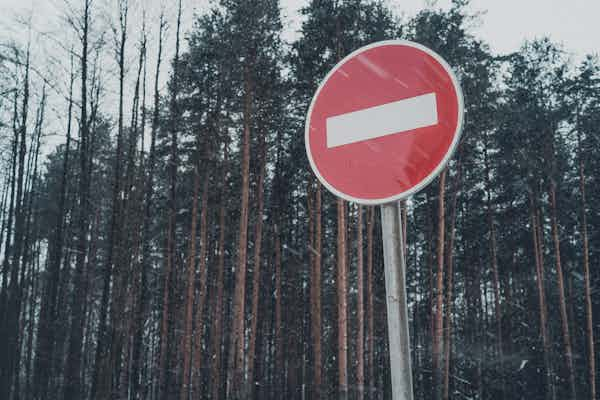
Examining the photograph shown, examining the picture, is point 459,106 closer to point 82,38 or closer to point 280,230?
point 82,38

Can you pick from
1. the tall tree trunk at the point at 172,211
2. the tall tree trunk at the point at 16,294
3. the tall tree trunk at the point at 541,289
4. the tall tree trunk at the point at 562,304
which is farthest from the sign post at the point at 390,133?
the tall tree trunk at the point at 541,289

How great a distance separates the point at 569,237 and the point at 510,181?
517 cm

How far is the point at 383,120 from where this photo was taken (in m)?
1.60

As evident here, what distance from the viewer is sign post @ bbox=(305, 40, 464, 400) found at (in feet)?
4.56

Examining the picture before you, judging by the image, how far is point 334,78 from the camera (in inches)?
70.0

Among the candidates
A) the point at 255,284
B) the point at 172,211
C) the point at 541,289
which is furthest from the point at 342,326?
the point at 541,289

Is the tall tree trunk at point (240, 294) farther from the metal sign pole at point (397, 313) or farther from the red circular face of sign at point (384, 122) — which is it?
the metal sign pole at point (397, 313)

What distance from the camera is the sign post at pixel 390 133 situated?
54.7 inches

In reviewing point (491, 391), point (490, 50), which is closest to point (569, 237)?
point (491, 391)

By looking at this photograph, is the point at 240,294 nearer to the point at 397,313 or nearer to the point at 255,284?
the point at 255,284

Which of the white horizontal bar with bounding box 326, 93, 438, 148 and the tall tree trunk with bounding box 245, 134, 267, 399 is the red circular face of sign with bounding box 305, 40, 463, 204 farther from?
the tall tree trunk with bounding box 245, 134, 267, 399

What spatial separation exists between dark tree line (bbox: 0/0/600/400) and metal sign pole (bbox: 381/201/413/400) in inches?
460

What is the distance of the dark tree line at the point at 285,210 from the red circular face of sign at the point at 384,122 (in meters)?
11.6

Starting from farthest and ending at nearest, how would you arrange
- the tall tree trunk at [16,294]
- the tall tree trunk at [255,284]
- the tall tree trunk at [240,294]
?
the tall tree trunk at [16,294]
the tall tree trunk at [255,284]
the tall tree trunk at [240,294]
